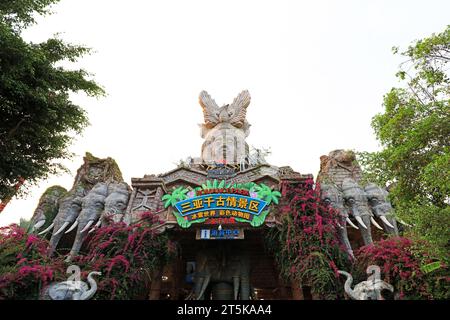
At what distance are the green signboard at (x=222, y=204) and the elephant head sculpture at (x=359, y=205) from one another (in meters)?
2.73

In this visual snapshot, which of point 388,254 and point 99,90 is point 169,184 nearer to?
point 99,90

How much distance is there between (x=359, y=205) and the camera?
12188mm

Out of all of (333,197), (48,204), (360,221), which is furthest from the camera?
(48,204)

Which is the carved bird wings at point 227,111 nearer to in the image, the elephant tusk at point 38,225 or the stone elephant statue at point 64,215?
the stone elephant statue at point 64,215

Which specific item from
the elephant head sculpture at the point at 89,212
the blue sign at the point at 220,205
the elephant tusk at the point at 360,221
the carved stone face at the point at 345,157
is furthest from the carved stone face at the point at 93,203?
the carved stone face at the point at 345,157

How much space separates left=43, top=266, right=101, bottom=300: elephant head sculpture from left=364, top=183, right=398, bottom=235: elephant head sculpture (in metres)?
9.64

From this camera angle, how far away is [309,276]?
9.94 meters

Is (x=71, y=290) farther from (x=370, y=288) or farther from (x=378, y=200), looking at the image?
(x=378, y=200)

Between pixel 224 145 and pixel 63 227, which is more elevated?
pixel 224 145

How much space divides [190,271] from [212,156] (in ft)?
25.5

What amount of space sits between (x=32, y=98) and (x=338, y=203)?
415 inches

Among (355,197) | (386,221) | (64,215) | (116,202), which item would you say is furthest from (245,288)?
(64,215)

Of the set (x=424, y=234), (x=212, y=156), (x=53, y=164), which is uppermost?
(x=212, y=156)

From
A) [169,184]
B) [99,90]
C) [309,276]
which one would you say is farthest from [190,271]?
[99,90]
